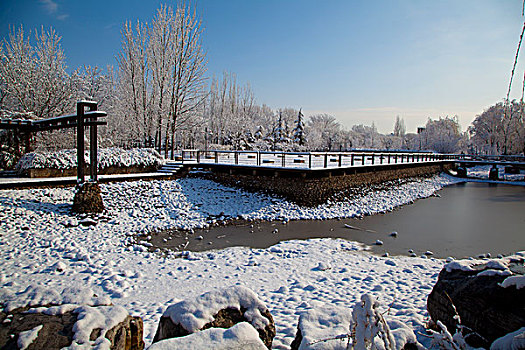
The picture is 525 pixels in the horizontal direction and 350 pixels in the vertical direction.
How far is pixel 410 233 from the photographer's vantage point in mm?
11477

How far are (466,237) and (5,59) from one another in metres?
29.7

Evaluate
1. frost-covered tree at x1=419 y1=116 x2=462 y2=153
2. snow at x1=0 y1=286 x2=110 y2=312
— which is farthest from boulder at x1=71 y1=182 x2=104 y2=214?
frost-covered tree at x1=419 y1=116 x2=462 y2=153

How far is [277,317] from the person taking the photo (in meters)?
4.86

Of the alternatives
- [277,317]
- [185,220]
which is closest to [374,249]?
[277,317]

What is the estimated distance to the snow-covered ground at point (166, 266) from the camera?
5.70 meters

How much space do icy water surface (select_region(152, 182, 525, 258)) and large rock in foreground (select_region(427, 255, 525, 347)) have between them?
18.3 ft

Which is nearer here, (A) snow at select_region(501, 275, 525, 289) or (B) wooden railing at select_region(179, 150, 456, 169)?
(A) snow at select_region(501, 275, 525, 289)

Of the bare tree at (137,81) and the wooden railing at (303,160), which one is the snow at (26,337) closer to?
the wooden railing at (303,160)

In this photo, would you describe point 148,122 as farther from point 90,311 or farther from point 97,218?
point 90,311

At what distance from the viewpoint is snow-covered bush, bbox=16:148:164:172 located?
13883 mm

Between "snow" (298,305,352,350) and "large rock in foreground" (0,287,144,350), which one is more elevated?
"large rock in foreground" (0,287,144,350)

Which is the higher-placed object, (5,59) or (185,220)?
(5,59)

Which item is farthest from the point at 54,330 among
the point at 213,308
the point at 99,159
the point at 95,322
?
the point at 99,159

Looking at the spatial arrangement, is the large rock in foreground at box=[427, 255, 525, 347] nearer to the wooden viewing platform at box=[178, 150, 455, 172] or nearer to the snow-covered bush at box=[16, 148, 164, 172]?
the wooden viewing platform at box=[178, 150, 455, 172]
